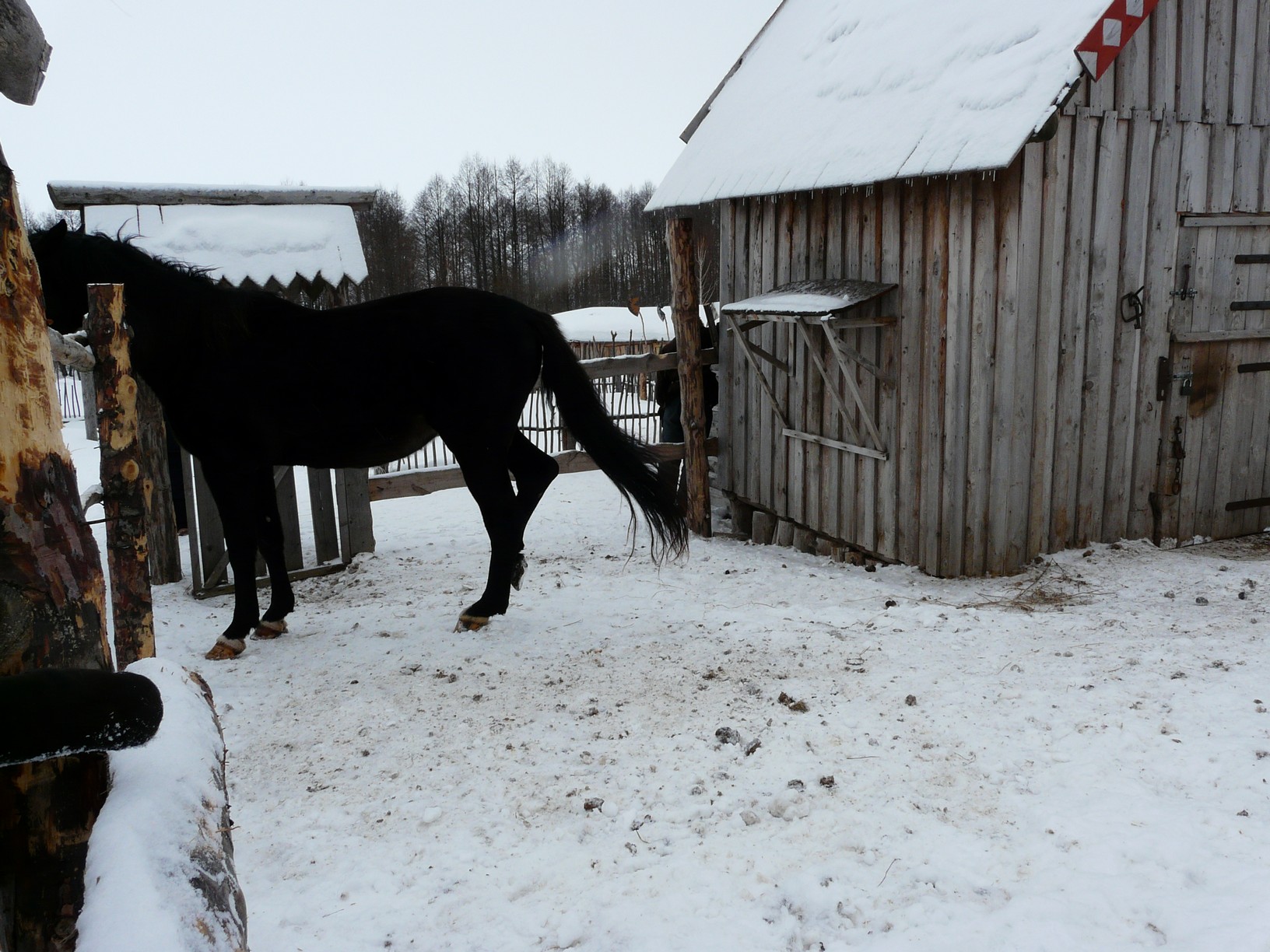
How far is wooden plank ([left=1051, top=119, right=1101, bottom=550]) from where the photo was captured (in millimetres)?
Answer: 5602

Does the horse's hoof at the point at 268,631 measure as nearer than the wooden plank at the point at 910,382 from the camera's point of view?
Yes

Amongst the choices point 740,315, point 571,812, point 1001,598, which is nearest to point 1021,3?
point 740,315

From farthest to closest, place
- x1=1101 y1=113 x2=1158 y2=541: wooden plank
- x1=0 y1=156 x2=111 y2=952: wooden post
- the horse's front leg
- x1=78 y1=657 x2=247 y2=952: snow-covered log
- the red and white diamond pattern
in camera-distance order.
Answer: x1=1101 y1=113 x2=1158 y2=541: wooden plank, the red and white diamond pattern, the horse's front leg, x1=0 y1=156 x2=111 y2=952: wooden post, x1=78 y1=657 x2=247 y2=952: snow-covered log

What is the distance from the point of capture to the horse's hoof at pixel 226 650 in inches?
185

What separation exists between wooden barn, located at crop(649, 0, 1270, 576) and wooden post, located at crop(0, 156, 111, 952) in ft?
15.3

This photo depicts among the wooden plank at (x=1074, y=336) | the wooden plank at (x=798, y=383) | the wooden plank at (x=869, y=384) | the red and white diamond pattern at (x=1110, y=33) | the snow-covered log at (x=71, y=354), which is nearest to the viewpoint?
the snow-covered log at (x=71, y=354)

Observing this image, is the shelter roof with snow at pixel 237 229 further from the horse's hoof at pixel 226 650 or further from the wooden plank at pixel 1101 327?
the wooden plank at pixel 1101 327

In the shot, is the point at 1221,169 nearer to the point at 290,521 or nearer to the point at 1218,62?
the point at 1218,62

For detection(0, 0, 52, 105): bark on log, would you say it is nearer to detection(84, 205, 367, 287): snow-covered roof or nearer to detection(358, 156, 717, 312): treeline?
detection(84, 205, 367, 287): snow-covered roof

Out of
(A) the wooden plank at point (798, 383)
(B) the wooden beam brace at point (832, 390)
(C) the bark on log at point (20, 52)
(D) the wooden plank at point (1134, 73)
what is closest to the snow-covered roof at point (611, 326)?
(A) the wooden plank at point (798, 383)

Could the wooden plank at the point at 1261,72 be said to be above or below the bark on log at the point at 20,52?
above

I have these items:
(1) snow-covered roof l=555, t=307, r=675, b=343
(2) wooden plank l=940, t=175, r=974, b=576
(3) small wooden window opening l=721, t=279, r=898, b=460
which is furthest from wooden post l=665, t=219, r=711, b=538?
(1) snow-covered roof l=555, t=307, r=675, b=343

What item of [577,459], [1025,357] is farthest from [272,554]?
[1025,357]

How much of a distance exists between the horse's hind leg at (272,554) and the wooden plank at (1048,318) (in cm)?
470
